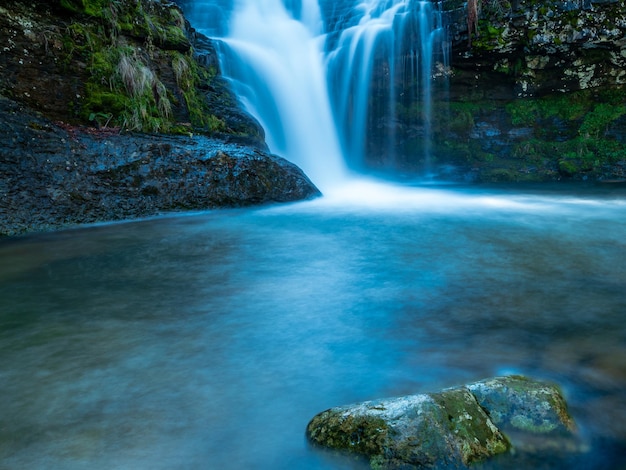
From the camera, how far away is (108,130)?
680cm

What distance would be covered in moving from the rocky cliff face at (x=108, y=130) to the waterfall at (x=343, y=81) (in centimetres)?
257

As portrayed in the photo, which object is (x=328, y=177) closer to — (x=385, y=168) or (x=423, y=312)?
(x=385, y=168)

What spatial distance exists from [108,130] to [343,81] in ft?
23.6

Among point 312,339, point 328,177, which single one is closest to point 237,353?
point 312,339

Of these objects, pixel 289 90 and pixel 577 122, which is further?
pixel 289 90

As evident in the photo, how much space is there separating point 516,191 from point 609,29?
163 inches

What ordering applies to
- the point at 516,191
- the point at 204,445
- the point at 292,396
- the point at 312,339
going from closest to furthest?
the point at 204,445 → the point at 292,396 → the point at 312,339 → the point at 516,191

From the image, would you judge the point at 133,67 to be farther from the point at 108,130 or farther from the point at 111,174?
the point at 111,174

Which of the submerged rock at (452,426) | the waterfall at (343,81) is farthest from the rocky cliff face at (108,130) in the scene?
the submerged rock at (452,426)

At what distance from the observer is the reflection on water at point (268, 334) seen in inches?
75.2

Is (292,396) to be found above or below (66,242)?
below

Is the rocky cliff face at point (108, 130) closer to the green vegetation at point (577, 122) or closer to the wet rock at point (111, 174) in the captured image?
the wet rock at point (111, 174)

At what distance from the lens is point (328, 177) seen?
1109 centimetres

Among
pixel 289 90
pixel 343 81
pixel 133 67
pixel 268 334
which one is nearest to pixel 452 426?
pixel 268 334
